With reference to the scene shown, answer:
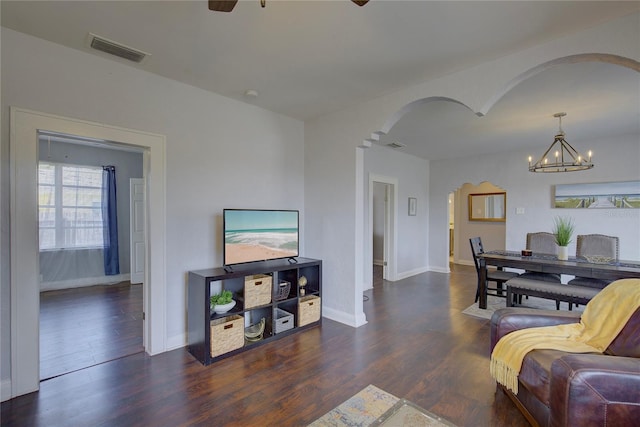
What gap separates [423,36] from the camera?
7.13ft

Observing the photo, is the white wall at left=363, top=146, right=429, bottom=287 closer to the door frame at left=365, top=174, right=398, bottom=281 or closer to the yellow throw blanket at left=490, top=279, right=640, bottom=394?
the door frame at left=365, top=174, right=398, bottom=281

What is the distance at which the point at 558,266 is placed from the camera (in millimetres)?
3502

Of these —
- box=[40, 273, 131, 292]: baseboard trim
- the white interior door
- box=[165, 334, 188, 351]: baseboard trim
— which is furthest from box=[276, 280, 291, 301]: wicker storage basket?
box=[40, 273, 131, 292]: baseboard trim

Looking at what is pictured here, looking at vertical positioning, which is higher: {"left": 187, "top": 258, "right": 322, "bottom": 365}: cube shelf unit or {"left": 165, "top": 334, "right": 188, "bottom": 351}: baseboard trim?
{"left": 187, "top": 258, "right": 322, "bottom": 365}: cube shelf unit

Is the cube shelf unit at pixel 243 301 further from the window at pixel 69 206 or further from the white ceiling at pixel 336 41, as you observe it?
the window at pixel 69 206

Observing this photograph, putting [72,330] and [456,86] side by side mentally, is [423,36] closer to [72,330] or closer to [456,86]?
[456,86]

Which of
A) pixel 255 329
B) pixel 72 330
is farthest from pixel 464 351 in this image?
pixel 72 330

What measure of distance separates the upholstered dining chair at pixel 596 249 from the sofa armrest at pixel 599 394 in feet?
10.0

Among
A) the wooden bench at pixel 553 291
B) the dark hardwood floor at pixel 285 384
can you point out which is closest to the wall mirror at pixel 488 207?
the wooden bench at pixel 553 291

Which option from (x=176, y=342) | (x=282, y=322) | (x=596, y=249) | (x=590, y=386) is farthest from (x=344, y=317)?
(x=596, y=249)

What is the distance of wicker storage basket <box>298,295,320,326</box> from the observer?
338 cm

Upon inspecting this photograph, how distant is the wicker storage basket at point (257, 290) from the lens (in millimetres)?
2973

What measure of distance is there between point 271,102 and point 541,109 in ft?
10.4

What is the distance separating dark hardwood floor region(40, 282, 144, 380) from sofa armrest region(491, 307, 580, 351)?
10.2 ft
